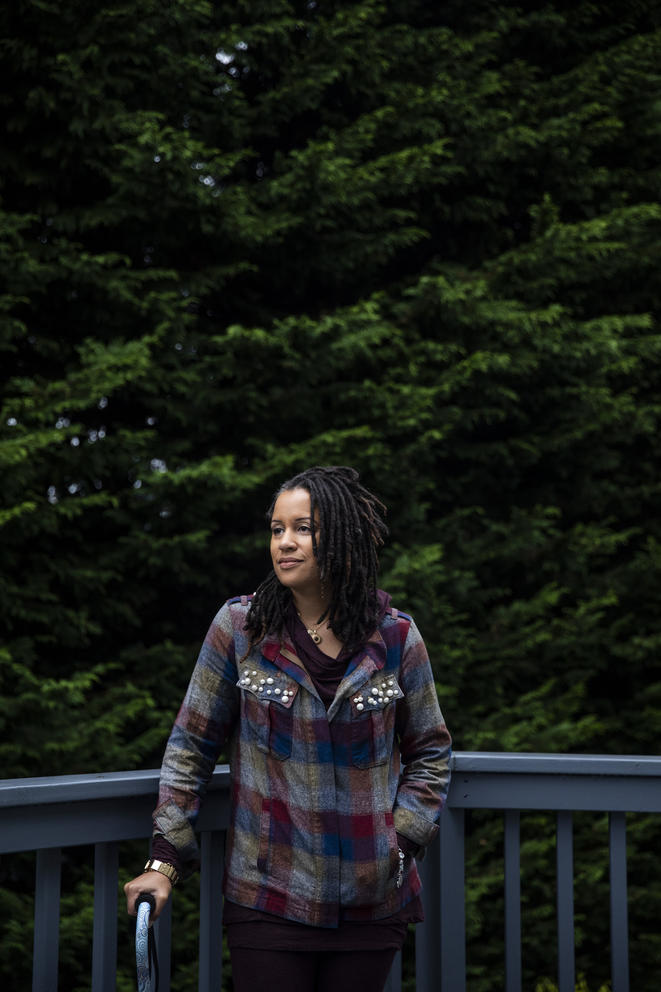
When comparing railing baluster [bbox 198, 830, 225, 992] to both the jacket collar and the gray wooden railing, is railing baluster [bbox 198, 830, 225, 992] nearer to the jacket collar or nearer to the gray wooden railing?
the gray wooden railing

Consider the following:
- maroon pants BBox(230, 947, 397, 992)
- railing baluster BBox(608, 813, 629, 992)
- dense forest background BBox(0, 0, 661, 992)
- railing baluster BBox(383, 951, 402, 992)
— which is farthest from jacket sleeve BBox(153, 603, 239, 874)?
dense forest background BBox(0, 0, 661, 992)

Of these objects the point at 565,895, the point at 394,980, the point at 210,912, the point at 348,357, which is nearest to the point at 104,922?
the point at 210,912

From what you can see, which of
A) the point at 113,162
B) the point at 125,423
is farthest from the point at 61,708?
the point at 113,162

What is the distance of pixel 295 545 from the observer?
1793mm

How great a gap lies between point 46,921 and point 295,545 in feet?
2.93

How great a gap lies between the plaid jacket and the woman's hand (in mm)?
65

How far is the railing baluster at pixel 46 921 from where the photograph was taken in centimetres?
175

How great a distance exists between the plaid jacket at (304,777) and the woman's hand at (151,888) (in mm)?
65

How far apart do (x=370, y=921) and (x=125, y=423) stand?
3.44 m

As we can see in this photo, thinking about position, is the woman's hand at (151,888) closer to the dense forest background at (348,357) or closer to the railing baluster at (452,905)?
the railing baluster at (452,905)

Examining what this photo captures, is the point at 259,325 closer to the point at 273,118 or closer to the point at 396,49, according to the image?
the point at 273,118

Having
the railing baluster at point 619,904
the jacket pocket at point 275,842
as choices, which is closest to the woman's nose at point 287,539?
the jacket pocket at point 275,842

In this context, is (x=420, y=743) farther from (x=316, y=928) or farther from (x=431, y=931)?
(x=431, y=931)

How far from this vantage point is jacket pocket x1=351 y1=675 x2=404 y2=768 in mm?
1710
